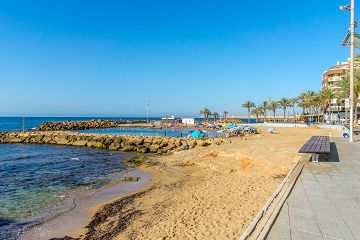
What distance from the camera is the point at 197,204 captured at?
10109mm

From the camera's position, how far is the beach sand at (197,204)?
775 centimetres

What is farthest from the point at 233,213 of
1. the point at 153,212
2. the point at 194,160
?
the point at 194,160

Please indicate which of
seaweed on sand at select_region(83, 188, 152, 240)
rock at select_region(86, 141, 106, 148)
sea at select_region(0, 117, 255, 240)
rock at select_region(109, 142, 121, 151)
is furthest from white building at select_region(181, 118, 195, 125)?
seaweed on sand at select_region(83, 188, 152, 240)

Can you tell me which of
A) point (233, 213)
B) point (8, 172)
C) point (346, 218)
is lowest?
point (8, 172)

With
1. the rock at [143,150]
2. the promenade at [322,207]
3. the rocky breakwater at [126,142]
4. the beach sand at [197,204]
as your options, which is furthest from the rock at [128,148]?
the promenade at [322,207]

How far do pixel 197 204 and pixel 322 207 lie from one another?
4844mm

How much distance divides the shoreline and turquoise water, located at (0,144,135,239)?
1.85 feet

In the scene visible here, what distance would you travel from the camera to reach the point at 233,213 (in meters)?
8.30

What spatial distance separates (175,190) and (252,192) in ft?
14.5

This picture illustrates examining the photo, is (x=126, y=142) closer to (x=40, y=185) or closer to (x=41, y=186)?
(x=40, y=185)

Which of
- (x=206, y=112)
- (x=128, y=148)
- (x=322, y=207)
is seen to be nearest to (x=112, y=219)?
(x=322, y=207)

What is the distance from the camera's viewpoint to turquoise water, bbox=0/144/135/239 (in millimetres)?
10938

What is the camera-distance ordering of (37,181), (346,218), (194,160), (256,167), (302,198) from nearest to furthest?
(346,218) → (302,198) → (256,167) → (37,181) → (194,160)

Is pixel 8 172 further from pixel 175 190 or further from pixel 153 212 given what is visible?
pixel 153 212
